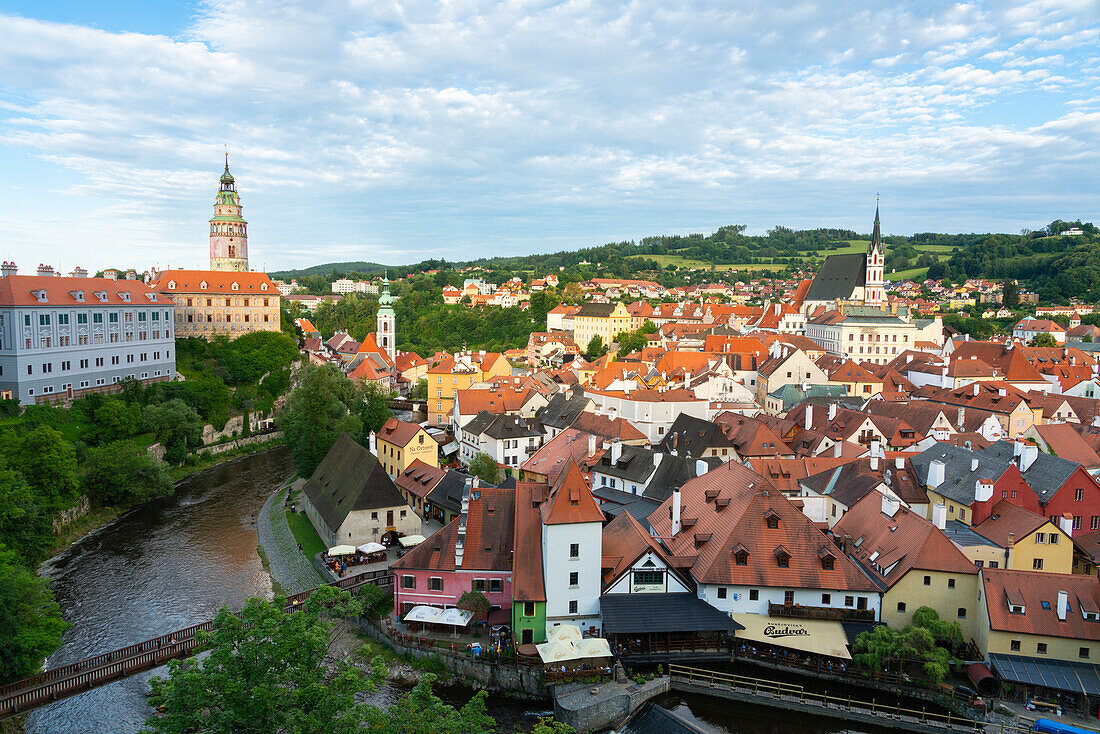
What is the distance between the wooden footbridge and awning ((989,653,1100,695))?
2456cm

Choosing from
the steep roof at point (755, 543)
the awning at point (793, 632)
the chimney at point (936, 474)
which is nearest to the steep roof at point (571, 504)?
the steep roof at point (755, 543)

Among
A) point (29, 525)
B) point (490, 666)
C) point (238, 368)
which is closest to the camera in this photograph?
point (490, 666)

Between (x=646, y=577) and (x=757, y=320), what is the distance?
8741 cm

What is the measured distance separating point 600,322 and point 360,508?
8209cm

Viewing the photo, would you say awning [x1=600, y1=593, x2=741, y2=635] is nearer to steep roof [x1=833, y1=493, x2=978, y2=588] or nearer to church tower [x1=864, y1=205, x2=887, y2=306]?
steep roof [x1=833, y1=493, x2=978, y2=588]

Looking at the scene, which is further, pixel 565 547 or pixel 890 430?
pixel 890 430

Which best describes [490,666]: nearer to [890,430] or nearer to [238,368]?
[890,430]

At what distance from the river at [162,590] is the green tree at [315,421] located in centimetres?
376

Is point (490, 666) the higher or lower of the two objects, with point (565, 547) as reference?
lower

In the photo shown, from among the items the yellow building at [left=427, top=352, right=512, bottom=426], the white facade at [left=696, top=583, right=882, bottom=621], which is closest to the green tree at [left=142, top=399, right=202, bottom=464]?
the yellow building at [left=427, top=352, right=512, bottom=426]

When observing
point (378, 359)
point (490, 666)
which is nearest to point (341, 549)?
point (490, 666)

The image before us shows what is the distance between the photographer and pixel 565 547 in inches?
1023

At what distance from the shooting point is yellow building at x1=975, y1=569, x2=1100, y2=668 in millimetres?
23672

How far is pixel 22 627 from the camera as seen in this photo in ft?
74.2
